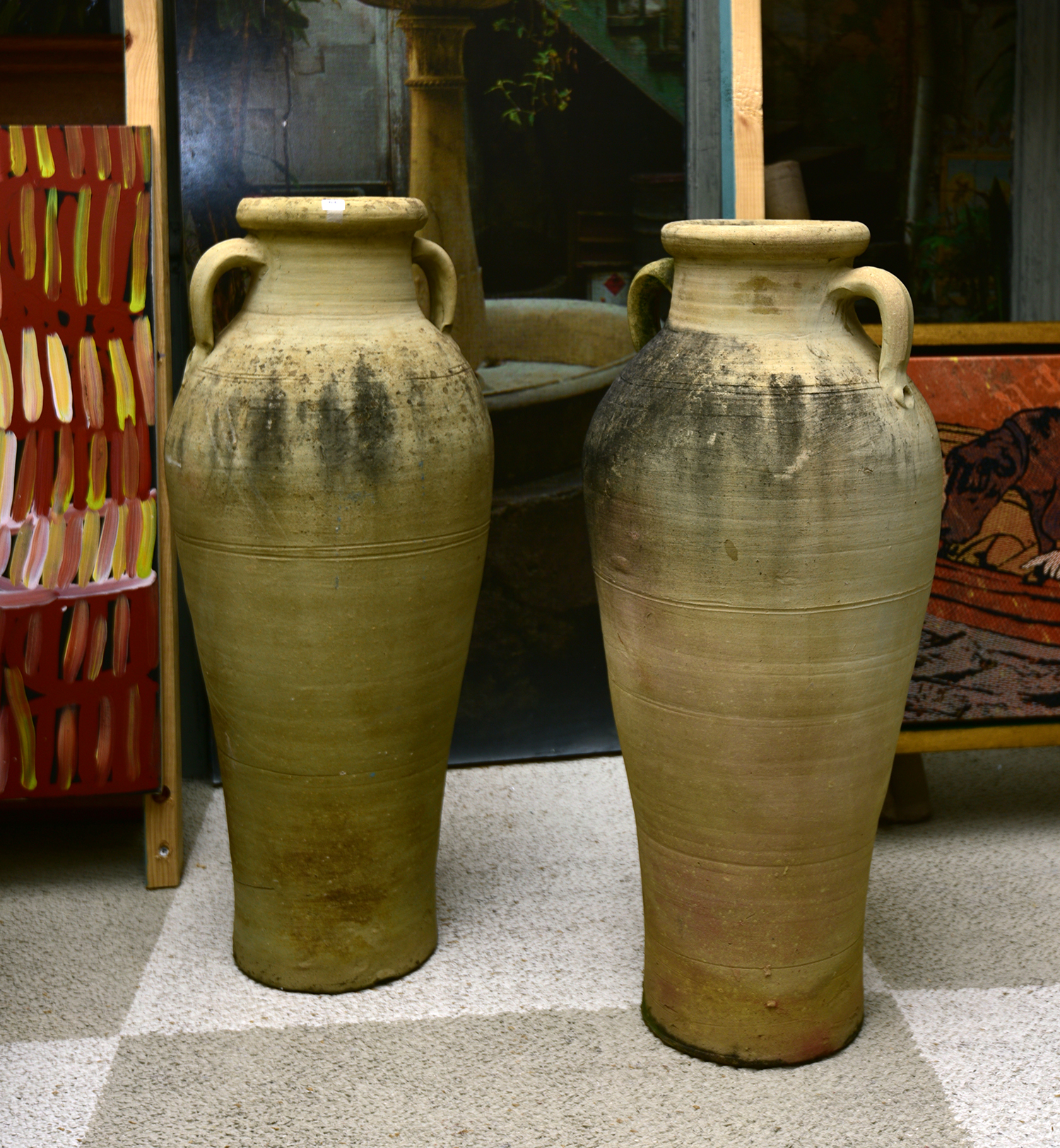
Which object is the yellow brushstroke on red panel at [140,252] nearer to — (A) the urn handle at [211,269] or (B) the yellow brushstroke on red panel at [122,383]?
(B) the yellow brushstroke on red panel at [122,383]

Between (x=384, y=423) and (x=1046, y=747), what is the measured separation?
6.33 feet

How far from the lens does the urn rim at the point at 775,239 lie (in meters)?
1.74

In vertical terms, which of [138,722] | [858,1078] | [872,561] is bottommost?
[858,1078]

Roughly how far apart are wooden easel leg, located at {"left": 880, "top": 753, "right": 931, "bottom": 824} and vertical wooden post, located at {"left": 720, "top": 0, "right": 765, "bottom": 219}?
3.67ft

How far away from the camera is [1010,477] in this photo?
7.95ft

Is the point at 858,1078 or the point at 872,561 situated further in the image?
the point at 858,1078

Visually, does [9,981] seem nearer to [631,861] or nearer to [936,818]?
[631,861]

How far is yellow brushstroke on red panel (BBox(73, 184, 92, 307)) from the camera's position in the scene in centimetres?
222

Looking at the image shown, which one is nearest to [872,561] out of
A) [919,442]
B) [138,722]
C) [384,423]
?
[919,442]

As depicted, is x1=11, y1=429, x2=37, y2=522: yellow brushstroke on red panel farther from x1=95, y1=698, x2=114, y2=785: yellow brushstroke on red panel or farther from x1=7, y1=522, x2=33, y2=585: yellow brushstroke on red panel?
x1=95, y1=698, x2=114, y2=785: yellow brushstroke on red panel

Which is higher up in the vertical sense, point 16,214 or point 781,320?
point 16,214

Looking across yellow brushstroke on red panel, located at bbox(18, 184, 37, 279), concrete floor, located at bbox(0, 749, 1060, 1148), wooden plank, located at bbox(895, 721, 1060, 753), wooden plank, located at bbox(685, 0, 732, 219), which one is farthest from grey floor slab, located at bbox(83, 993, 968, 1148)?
wooden plank, located at bbox(685, 0, 732, 219)

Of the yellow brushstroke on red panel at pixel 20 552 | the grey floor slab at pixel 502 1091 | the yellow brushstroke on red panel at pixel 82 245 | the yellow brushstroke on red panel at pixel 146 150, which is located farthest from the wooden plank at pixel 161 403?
the grey floor slab at pixel 502 1091

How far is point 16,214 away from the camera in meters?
2.19
